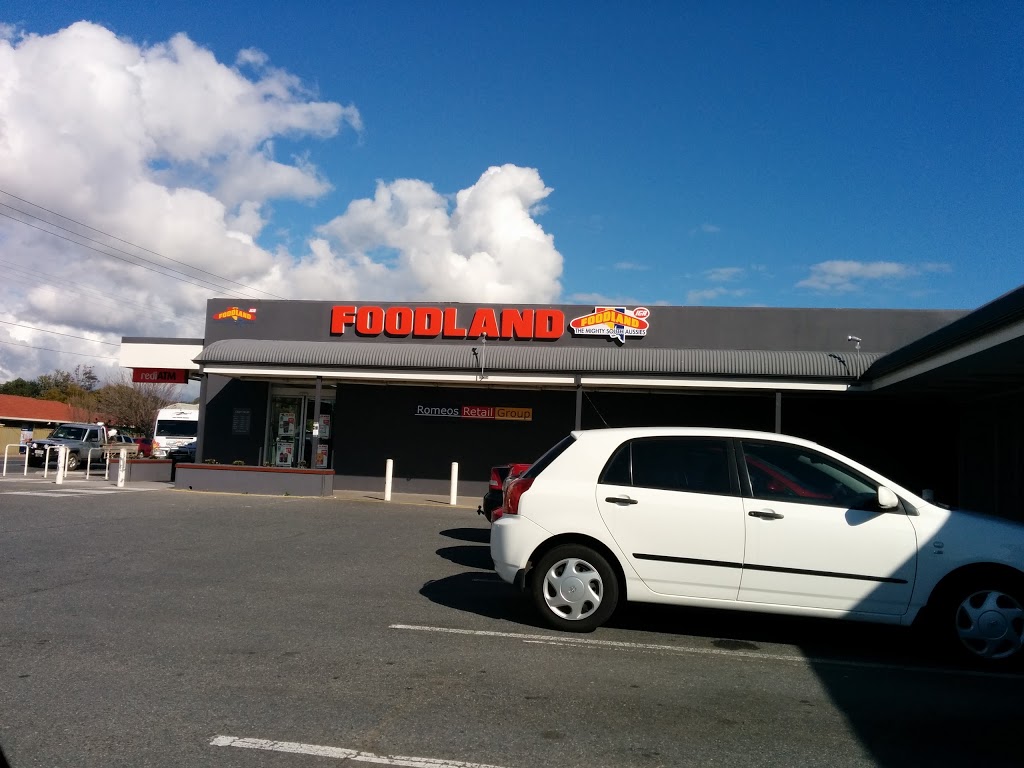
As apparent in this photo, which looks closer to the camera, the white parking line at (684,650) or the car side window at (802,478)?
the white parking line at (684,650)

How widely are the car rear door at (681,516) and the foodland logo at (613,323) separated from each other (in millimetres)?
14851

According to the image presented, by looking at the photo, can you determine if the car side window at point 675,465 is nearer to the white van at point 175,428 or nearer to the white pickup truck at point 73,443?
the white van at point 175,428

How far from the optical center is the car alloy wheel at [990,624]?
5.98 meters

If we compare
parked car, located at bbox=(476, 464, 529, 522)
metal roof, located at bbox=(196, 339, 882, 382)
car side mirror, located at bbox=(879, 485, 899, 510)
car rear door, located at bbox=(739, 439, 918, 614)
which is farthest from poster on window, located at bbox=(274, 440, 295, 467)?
car side mirror, located at bbox=(879, 485, 899, 510)

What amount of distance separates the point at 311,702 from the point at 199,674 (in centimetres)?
98

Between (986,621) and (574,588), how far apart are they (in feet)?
10.0

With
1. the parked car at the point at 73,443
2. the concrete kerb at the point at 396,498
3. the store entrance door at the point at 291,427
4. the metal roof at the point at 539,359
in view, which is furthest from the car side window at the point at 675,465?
the parked car at the point at 73,443

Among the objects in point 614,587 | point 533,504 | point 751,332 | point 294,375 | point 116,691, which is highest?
point 751,332

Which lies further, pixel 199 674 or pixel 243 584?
pixel 243 584

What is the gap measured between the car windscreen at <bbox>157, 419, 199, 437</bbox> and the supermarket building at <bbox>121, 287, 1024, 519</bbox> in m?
7.62

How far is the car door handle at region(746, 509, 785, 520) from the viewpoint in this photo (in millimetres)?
6281

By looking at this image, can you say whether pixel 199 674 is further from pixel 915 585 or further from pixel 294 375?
pixel 294 375

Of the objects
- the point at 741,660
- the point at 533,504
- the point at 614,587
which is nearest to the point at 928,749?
the point at 741,660

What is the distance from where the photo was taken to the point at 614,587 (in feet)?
21.4
